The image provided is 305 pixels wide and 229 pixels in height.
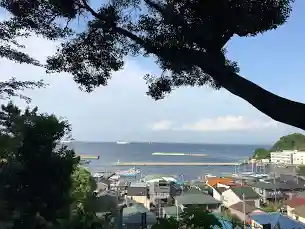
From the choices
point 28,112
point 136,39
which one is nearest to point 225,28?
point 136,39

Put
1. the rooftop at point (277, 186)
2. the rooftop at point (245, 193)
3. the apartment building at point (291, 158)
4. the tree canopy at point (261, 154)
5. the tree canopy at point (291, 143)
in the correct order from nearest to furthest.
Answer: the rooftop at point (245, 193), the rooftop at point (277, 186), the apartment building at point (291, 158), the tree canopy at point (261, 154), the tree canopy at point (291, 143)

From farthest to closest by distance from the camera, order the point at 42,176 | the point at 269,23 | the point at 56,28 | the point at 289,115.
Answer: the point at 42,176, the point at 56,28, the point at 269,23, the point at 289,115

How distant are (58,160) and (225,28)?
138 inches

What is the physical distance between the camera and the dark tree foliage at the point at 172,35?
6.82 ft

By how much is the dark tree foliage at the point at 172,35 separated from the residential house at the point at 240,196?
2117 cm

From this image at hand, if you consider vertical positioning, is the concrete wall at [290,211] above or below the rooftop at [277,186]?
below

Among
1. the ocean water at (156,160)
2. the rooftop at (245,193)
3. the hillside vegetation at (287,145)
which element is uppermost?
the hillside vegetation at (287,145)

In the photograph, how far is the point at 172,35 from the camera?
87.3 inches

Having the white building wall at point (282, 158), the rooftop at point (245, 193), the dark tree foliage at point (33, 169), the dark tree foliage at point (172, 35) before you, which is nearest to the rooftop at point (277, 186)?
the rooftop at point (245, 193)

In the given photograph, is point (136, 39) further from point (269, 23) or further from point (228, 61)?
point (269, 23)

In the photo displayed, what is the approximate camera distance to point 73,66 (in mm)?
2598

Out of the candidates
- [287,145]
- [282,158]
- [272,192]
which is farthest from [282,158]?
[272,192]

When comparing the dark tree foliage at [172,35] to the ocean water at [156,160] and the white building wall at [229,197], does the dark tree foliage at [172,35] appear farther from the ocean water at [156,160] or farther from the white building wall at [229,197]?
the white building wall at [229,197]

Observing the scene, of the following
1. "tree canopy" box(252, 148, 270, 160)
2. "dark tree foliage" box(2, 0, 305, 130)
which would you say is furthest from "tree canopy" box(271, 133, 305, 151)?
"dark tree foliage" box(2, 0, 305, 130)
